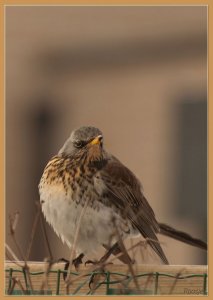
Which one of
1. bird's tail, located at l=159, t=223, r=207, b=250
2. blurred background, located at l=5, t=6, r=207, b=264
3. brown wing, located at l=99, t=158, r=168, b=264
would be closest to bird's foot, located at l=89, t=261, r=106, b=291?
bird's tail, located at l=159, t=223, r=207, b=250

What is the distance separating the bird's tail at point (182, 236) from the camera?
112 inches

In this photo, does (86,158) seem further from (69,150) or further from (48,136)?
(48,136)

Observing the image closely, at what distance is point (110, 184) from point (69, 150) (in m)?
0.21

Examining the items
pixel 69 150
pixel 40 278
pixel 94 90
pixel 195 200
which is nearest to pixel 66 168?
pixel 69 150

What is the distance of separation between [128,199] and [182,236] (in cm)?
29

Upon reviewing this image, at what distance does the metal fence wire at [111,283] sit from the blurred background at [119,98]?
471 cm

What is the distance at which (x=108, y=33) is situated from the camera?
900 cm

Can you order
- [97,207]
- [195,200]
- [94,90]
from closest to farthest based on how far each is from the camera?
[97,207], [195,200], [94,90]

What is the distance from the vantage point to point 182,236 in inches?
117

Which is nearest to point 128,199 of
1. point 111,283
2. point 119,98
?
point 111,283

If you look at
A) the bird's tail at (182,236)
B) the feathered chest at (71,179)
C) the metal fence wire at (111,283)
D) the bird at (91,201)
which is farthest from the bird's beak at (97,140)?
the metal fence wire at (111,283)

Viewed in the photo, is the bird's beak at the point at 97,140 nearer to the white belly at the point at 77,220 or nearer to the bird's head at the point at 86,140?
the bird's head at the point at 86,140

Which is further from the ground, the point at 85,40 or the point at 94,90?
the point at 85,40

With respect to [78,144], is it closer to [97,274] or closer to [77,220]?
[77,220]
